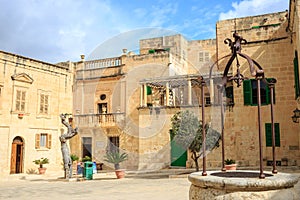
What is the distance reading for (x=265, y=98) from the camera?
1488 cm

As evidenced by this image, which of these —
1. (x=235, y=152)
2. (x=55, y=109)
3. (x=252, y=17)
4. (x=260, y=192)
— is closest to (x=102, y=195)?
(x=260, y=192)

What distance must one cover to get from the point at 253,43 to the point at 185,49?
8.96 meters

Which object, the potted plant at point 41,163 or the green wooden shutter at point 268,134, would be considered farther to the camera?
the potted plant at point 41,163

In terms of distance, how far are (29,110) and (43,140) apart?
2.07 meters

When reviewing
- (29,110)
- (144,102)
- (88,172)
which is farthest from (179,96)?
(29,110)

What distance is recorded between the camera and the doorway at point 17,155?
684 inches

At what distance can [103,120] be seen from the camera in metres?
19.9

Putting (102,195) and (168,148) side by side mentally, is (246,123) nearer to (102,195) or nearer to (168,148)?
(168,148)

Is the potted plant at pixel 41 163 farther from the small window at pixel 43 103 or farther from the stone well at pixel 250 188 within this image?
the stone well at pixel 250 188

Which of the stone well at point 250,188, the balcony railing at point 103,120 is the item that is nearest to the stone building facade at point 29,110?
the balcony railing at point 103,120

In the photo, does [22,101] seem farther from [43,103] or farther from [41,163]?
[41,163]

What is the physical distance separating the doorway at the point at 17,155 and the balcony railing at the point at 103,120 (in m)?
4.01

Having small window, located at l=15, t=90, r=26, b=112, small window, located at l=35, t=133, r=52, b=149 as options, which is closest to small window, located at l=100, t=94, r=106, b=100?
small window, located at l=35, t=133, r=52, b=149

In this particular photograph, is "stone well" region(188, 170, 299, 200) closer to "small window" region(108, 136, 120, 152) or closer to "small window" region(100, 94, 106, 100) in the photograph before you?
"small window" region(108, 136, 120, 152)
